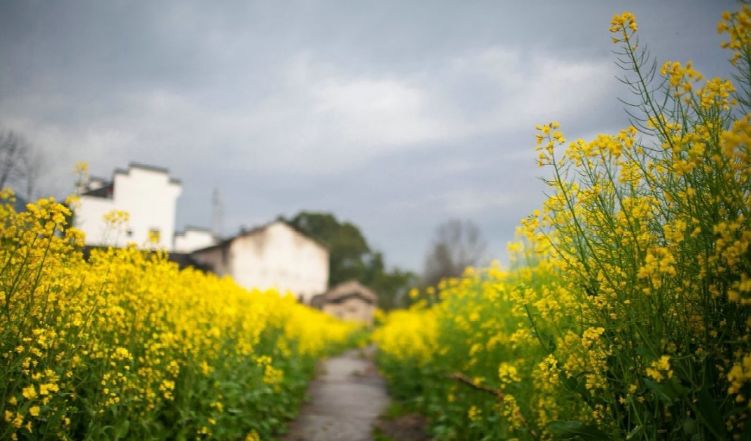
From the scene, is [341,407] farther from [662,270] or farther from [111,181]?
[111,181]

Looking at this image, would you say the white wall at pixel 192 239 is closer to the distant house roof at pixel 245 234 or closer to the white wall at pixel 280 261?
the distant house roof at pixel 245 234

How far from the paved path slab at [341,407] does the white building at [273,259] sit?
14.9 m

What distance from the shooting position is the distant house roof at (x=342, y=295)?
33.6 meters

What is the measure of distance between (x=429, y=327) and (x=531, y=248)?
4.49m

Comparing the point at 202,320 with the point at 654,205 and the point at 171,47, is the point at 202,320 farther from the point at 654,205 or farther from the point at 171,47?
the point at 171,47

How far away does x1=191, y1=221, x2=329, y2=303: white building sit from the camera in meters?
28.0

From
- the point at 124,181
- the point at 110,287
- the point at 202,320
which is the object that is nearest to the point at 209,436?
the point at 202,320

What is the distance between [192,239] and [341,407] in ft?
98.3

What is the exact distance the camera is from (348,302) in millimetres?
36469

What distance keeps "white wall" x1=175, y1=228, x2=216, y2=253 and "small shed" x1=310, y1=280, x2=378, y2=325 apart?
9.61 meters

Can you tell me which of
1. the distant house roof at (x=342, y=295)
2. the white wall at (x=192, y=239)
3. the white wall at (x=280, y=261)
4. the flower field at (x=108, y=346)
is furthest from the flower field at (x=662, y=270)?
the white wall at (x=192, y=239)

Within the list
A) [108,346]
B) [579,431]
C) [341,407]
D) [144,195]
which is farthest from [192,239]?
[579,431]

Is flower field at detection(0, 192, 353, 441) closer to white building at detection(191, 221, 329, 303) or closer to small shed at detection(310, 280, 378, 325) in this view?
white building at detection(191, 221, 329, 303)

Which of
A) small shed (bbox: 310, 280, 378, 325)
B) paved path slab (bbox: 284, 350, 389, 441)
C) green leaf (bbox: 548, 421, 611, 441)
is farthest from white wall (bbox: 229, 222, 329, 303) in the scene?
green leaf (bbox: 548, 421, 611, 441)
